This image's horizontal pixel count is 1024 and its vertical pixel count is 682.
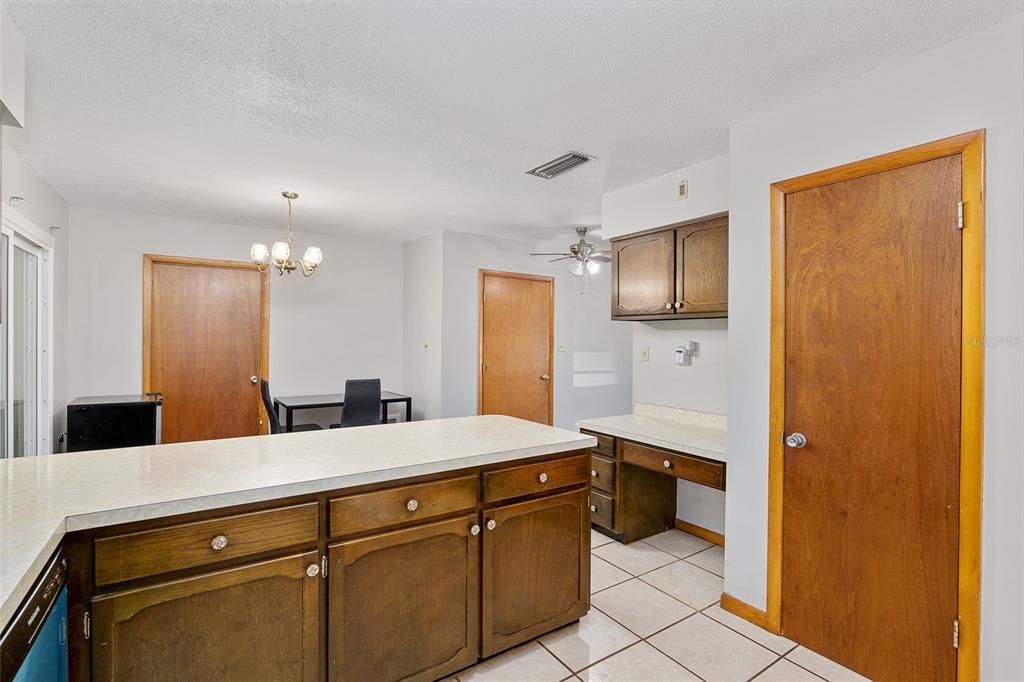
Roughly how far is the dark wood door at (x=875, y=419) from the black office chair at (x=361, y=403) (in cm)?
324

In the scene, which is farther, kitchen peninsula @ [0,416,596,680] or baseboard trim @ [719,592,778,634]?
baseboard trim @ [719,592,778,634]

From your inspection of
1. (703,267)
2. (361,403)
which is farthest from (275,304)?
(703,267)

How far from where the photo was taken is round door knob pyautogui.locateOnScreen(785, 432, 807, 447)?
228 cm

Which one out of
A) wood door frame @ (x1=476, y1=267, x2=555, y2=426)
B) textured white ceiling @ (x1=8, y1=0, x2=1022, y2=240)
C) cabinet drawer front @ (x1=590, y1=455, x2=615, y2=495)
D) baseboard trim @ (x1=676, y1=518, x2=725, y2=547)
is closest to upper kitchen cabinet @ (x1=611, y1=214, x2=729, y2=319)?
textured white ceiling @ (x1=8, y1=0, x2=1022, y2=240)

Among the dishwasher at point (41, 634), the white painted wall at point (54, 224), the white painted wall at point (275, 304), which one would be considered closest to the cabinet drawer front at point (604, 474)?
the dishwasher at point (41, 634)

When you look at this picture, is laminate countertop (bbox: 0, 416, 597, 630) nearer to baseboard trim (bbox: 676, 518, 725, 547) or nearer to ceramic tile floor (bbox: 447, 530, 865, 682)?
ceramic tile floor (bbox: 447, 530, 865, 682)

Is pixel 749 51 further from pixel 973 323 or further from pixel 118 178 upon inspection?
pixel 118 178

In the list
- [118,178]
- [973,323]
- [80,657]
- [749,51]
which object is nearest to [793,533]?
[973,323]

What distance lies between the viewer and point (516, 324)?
568 centimetres

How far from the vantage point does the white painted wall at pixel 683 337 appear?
3.13 metres

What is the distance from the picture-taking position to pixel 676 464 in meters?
2.94

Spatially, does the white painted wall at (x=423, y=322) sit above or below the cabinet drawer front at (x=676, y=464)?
above

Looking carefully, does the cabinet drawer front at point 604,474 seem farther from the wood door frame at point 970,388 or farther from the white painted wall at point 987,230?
the wood door frame at point 970,388

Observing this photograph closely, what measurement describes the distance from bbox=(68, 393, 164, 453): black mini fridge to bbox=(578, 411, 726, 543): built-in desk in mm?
3292
